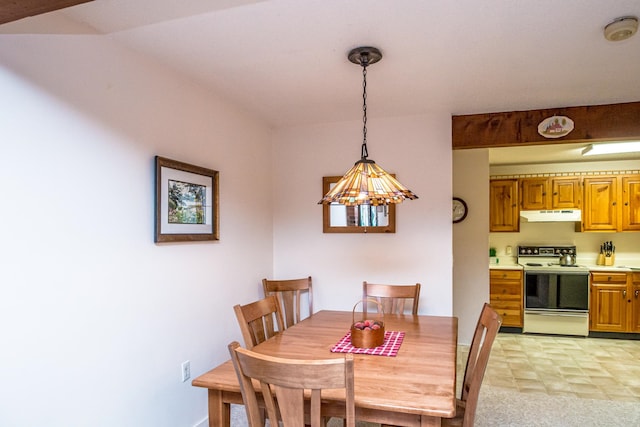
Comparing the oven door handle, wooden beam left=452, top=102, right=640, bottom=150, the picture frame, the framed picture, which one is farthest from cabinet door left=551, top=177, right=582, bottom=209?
the framed picture

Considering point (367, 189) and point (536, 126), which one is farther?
point (536, 126)

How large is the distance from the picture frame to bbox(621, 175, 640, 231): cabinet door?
3476mm

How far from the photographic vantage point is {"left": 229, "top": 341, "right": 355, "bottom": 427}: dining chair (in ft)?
3.71

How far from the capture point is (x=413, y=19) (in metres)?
1.72

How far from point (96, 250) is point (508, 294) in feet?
15.3

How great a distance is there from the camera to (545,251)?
523 centimetres

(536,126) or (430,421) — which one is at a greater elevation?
(536,126)

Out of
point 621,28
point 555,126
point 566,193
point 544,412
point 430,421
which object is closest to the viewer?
point 430,421

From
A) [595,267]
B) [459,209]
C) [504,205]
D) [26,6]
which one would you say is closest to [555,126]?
[459,209]

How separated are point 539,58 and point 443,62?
0.51m

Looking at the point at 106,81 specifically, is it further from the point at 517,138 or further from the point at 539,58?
the point at 517,138

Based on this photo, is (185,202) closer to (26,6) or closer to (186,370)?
(186,370)

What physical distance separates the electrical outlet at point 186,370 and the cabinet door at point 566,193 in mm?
4780

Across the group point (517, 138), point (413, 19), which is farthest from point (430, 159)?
point (413, 19)
